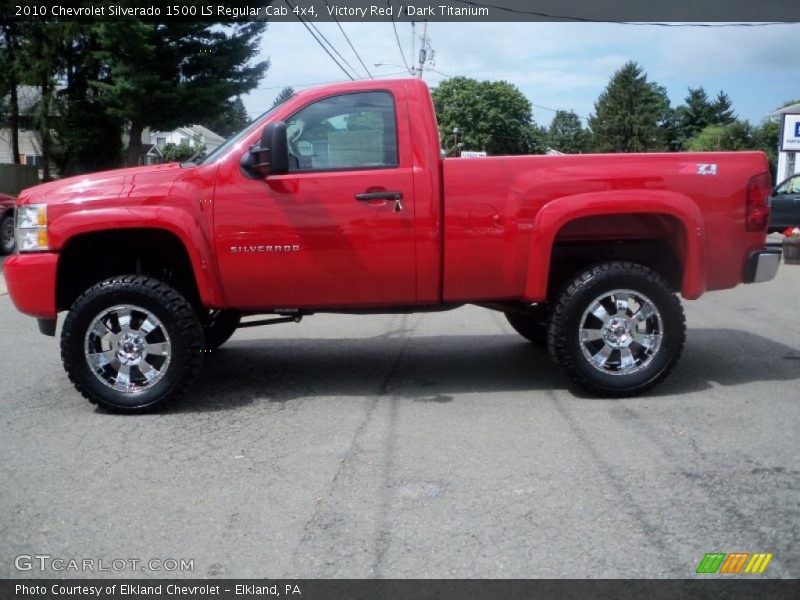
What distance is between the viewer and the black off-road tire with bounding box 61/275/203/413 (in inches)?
222

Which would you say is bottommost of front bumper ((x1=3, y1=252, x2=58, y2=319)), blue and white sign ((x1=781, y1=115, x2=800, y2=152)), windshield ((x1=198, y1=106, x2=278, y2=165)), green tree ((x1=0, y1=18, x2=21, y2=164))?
front bumper ((x1=3, y1=252, x2=58, y2=319))

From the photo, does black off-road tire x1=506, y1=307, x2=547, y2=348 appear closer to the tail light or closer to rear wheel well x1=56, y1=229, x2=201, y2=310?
the tail light

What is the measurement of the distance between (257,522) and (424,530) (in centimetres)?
78

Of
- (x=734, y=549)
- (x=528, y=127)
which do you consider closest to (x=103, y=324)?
(x=734, y=549)

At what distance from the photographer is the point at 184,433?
530 cm

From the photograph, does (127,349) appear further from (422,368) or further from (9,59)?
(9,59)

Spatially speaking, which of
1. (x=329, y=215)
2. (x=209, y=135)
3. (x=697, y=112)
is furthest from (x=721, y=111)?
(x=329, y=215)

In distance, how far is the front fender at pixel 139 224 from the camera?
5512mm

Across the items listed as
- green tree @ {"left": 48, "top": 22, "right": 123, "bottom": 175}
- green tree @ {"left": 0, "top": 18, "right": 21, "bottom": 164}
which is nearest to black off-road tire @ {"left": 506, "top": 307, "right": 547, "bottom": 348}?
green tree @ {"left": 48, "top": 22, "right": 123, "bottom": 175}

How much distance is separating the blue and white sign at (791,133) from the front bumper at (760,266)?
72.0ft

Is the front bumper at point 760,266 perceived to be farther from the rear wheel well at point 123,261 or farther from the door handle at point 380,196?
the rear wheel well at point 123,261

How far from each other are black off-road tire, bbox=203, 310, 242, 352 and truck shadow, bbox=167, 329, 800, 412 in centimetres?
19

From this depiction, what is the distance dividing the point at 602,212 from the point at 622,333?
0.88 metres

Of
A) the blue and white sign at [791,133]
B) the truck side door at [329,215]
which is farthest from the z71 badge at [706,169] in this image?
the blue and white sign at [791,133]
